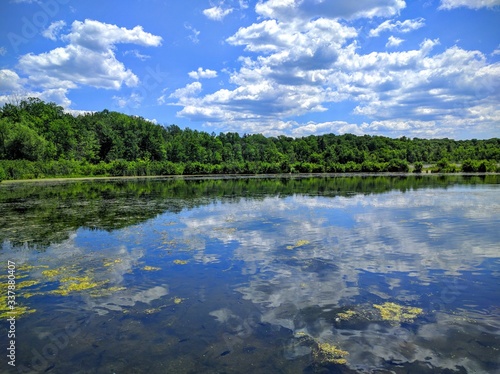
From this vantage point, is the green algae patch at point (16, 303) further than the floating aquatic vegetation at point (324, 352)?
Yes

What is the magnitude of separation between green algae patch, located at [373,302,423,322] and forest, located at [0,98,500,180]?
249 ft

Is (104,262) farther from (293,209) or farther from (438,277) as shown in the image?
(293,209)

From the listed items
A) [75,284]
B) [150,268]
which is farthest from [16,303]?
[150,268]

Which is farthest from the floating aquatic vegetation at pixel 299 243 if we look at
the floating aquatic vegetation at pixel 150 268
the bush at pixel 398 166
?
the bush at pixel 398 166

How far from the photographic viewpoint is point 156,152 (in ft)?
400

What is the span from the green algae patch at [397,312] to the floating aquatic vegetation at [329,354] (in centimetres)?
190

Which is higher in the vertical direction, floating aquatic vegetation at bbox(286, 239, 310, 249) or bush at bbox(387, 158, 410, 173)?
bush at bbox(387, 158, 410, 173)

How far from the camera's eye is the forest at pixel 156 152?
271 feet

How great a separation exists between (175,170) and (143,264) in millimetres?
92709

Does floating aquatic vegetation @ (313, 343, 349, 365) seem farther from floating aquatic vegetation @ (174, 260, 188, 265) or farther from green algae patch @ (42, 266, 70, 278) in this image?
green algae patch @ (42, 266, 70, 278)

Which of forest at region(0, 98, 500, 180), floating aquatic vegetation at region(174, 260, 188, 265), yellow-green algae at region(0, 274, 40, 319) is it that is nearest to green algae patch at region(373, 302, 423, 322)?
floating aquatic vegetation at region(174, 260, 188, 265)

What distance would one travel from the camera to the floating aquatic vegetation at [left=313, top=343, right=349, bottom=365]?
6387mm

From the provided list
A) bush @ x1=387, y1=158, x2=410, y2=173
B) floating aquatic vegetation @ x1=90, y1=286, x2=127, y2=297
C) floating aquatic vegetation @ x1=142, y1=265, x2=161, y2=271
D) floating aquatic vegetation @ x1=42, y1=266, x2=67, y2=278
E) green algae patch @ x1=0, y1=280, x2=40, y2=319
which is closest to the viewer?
green algae patch @ x1=0, y1=280, x2=40, y2=319

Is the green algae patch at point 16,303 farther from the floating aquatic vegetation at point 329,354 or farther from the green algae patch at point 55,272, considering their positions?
the floating aquatic vegetation at point 329,354
